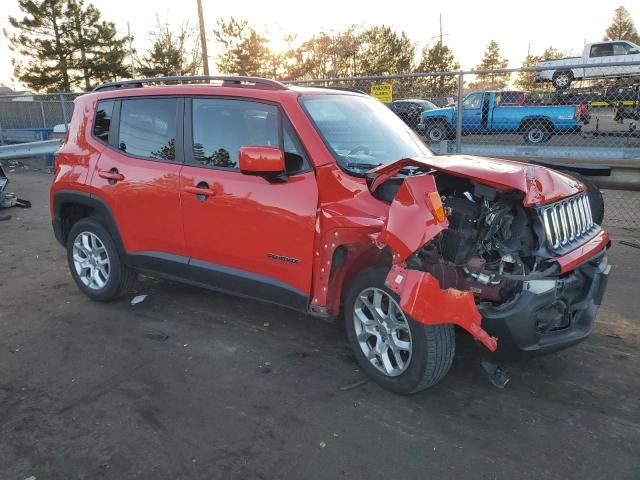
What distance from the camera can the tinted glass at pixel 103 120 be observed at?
14.9 feet

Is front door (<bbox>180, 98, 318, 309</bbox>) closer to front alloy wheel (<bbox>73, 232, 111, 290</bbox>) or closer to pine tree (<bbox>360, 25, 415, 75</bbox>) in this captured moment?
front alloy wheel (<bbox>73, 232, 111, 290</bbox>)

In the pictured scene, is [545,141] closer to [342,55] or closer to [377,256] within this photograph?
[377,256]

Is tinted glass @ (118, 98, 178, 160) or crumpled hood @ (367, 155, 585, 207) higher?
tinted glass @ (118, 98, 178, 160)

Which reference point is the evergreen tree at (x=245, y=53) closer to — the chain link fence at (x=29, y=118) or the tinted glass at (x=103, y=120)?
the chain link fence at (x=29, y=118)

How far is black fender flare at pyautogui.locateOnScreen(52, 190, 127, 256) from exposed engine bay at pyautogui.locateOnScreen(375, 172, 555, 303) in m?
2.79

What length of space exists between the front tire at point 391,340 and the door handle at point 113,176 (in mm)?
2274

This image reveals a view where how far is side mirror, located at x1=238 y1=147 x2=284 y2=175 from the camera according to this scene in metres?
3.24

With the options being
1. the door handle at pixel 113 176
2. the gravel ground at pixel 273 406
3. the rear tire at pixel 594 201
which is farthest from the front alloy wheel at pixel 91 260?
the rear tire at pixel 594 201

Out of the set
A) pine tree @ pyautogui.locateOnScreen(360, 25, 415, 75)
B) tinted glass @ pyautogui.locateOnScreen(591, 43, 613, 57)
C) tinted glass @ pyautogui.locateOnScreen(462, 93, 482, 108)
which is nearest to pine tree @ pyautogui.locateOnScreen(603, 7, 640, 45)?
pine tree @ pyautogui.locateOnScreen(360, 25, 415, 75)

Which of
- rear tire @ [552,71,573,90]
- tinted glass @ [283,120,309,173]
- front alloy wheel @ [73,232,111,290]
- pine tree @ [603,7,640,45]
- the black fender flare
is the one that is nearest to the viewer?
tinted glass @ [283,120,309,173]

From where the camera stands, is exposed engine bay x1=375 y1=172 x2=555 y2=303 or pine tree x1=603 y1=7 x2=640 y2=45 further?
pine tree x1=603 y1=7 x2=640 y2=45

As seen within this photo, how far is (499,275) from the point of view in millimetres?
2818

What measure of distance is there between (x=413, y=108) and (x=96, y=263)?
8296 millimetres

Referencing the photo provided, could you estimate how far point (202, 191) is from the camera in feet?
12.5
